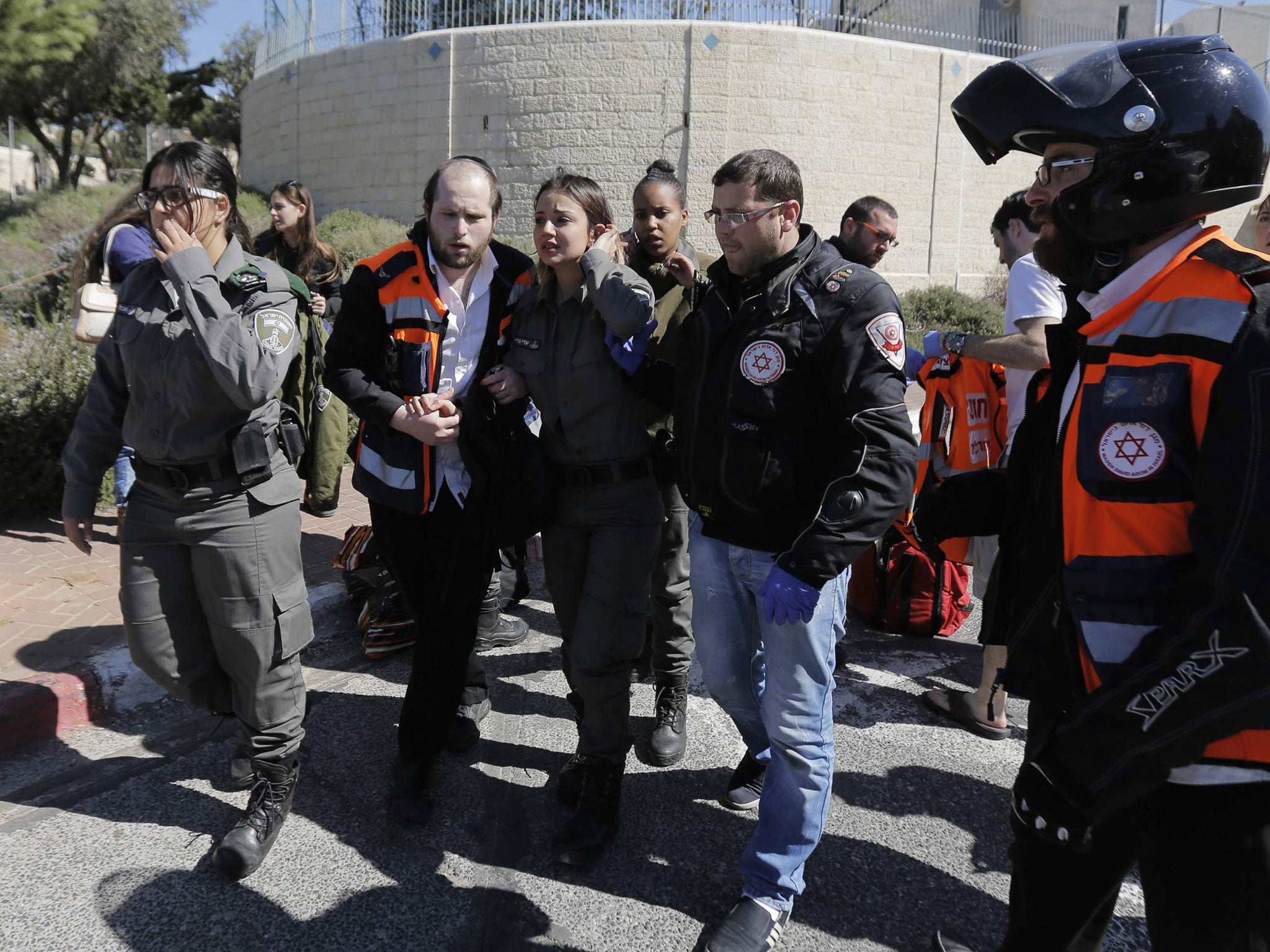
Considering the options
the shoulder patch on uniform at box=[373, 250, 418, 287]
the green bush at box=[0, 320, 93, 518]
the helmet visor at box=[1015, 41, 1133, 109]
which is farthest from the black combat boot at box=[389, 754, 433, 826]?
the green bush at box=[0, 320, 93, 518]

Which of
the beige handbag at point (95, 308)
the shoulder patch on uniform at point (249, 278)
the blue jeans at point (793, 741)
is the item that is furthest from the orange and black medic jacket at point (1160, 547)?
the beige handbag at point (95, 308)

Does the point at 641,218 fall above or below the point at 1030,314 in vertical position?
above

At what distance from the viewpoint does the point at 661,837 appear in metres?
3.07

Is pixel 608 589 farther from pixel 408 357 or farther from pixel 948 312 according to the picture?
pixel 948 312

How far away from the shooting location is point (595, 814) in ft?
9.86

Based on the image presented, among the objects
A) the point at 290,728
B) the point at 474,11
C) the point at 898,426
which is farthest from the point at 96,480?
the point at 474,11

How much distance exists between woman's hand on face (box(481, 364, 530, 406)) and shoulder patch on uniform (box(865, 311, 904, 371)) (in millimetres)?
1211

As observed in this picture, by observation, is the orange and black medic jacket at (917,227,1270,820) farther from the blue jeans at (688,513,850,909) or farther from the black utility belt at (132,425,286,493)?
the black utility belt at (132,425,286,493)

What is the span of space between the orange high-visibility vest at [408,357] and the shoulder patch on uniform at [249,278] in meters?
0.35

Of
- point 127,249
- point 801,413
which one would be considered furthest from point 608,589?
point 127,249

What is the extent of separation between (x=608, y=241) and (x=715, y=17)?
60.3 feet

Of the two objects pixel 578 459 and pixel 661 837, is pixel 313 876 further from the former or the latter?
pixel 578 459

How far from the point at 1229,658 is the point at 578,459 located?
2033mm

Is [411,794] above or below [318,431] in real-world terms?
below
